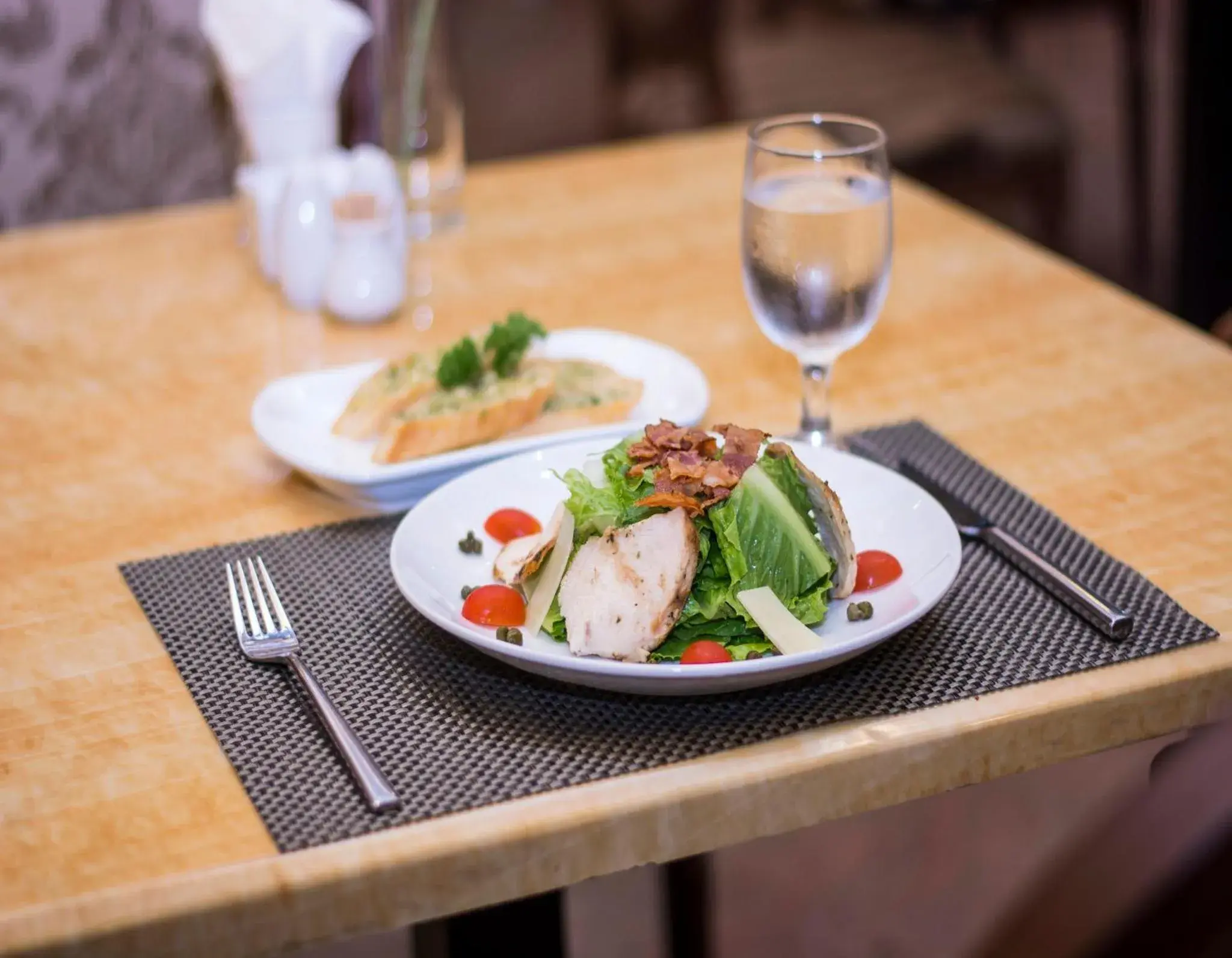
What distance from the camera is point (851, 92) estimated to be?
13.0 feet

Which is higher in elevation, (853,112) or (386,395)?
(386,395)

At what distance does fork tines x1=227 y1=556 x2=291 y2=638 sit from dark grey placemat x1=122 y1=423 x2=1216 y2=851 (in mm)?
15

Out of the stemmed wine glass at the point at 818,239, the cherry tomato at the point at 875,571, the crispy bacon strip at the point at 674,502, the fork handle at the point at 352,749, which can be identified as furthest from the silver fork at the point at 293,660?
the stemmed wine glass at the point at 818,239

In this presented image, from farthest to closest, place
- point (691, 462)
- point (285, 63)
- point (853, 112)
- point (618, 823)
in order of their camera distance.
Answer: point (853, 112) → point (285, 63) → point (691, 462) → point (618, 823)

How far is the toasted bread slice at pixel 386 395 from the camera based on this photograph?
1.24 metres

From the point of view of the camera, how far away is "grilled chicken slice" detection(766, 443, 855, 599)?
0.93 meters

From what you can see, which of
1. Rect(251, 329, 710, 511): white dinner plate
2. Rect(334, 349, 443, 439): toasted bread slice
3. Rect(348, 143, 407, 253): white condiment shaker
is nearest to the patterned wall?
Rect(348, 143, 407, 253): white condiment shaker

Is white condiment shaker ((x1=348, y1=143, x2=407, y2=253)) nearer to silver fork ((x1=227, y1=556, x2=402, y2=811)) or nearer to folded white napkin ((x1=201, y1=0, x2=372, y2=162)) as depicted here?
folded white napkin ((x1=201, y1=0, x2=372, y2=162))

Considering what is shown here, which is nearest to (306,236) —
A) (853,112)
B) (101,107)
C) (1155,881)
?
(101,107)

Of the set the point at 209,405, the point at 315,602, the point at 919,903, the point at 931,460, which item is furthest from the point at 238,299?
the point at 919,903

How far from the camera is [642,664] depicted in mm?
848

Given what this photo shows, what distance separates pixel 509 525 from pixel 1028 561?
14.4 inches

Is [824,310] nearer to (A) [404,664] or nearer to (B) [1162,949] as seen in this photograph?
(A) [404,664]

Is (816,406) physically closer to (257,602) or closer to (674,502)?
(674,502)
